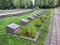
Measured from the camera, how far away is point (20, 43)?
7.66 m

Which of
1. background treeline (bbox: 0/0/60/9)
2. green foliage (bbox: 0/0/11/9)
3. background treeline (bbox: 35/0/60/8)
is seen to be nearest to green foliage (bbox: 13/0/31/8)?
background treeline (bbox: 0/0/60/9)

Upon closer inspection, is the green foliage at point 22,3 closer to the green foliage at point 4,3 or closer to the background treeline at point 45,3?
the green foliage at point 4,3

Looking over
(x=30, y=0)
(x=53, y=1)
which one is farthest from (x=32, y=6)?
(x=53, y=1)

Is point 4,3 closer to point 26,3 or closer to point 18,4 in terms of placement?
point 18,4

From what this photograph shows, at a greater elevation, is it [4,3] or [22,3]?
[22,3]

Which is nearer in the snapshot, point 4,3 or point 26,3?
point 26,3

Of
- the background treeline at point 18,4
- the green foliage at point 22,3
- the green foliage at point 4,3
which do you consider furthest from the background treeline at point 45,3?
the green foliage at point 4,3

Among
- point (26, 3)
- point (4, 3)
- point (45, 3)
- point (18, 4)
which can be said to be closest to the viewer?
point (26, 3)

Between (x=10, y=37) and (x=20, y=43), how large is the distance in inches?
36.2

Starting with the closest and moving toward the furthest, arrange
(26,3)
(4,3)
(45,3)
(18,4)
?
(26,3)
(45,3)
(18,4)
(4,3)

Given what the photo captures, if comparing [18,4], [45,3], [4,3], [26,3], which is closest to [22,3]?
[26,3]

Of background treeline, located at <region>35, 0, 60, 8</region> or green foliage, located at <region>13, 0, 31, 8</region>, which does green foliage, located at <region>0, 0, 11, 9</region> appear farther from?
background treeline, located at <region>35, 0, 60, 8</region>

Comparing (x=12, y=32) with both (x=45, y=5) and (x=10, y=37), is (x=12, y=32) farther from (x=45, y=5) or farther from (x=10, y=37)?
(x=45, y=5)

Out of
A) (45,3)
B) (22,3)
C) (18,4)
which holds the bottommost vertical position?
(18,4)
